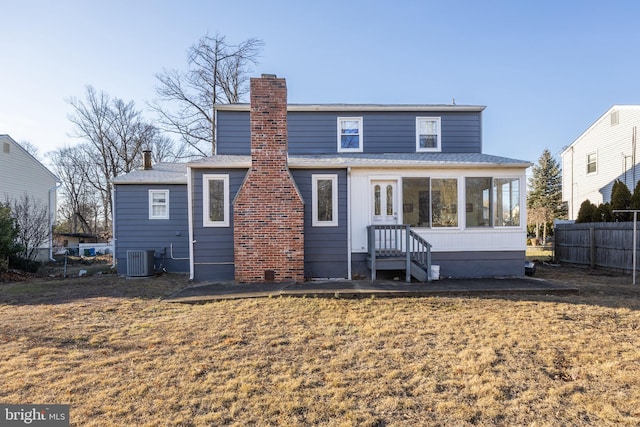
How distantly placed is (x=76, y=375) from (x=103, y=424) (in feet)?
4.13

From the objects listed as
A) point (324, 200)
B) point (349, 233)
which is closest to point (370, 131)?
point (324, 200)

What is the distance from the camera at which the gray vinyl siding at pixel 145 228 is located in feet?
37.8

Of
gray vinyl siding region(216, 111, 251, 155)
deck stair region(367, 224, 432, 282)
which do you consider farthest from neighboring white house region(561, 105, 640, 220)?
gray vinyl siding region(216, 111, 251, 155)

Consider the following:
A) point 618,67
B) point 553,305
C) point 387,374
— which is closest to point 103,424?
point 387,374

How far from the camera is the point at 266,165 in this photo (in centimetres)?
858

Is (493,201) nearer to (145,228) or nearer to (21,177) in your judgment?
(145,228)

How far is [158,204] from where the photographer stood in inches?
458

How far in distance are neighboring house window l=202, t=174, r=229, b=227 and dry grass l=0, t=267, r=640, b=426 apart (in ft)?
9.93

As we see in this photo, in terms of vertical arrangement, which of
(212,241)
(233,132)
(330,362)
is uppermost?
(233,132)

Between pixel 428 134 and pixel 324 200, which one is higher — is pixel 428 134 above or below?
above

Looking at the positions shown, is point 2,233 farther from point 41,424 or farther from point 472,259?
point 472,259

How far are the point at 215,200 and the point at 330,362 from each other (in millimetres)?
6520

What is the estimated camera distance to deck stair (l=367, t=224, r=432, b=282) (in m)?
8.48

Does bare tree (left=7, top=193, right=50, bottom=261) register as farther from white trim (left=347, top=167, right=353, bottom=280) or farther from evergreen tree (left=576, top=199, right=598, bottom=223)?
evergreen tree (left=576, top=199, right=598, bottom=223)
